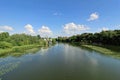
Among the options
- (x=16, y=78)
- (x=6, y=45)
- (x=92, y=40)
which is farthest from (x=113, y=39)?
(x=16, y=78)

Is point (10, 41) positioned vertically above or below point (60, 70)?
above

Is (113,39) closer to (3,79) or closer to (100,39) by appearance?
(100,39)

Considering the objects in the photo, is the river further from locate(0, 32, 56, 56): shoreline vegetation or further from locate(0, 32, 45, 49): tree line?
locate(0, 32, 45, 49): tree line

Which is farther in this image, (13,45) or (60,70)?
(13,45)

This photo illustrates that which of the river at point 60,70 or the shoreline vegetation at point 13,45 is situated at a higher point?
the shoreline vegetation at point 13,45

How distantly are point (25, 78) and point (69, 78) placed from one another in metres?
5.19

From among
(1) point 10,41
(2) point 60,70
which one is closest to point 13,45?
(1) point 10,41

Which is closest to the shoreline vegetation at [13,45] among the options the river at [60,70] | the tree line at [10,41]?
the tree line at [10,41]

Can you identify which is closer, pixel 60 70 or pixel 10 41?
pixel 60 70

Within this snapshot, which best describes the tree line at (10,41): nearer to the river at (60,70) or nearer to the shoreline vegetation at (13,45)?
the shoreline vegetation at (13,45)

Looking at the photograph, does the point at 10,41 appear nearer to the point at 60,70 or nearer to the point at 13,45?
the point at 13,45

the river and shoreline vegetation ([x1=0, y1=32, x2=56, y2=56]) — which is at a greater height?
shoreline vegetation ([x1=0, y1=32, x2=56, y2=56])

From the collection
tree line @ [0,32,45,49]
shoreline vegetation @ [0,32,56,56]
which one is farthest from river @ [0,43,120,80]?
tree line @ [0,32,45,49]

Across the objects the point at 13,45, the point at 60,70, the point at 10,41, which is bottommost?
the point at 60,70
